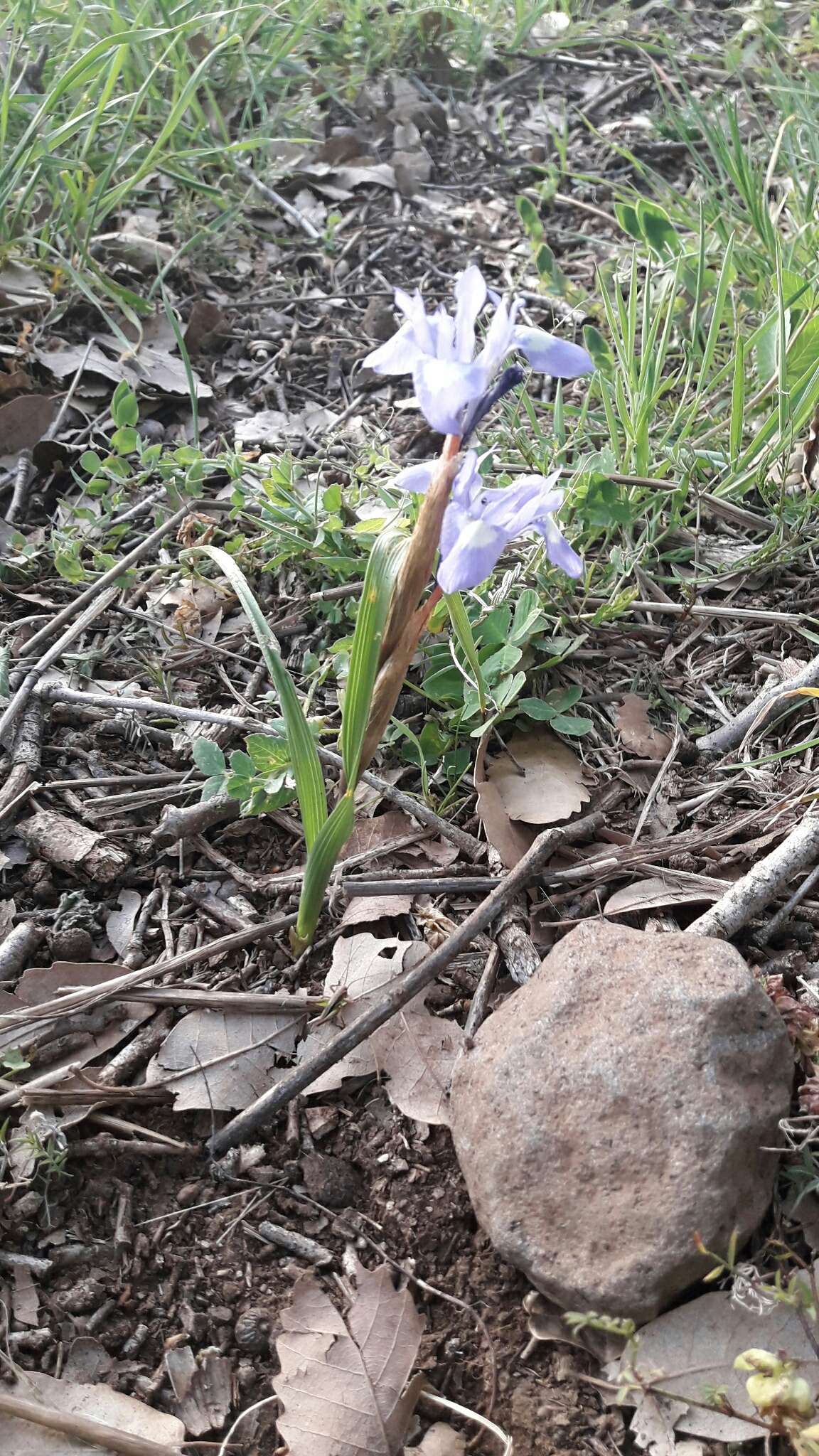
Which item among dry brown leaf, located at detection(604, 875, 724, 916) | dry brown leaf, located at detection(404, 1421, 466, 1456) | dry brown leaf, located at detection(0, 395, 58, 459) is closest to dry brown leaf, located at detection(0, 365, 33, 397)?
dry brown leaf, located at detection(0, 395, 58, 459)

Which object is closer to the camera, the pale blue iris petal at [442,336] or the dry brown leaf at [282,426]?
the pale blue iris petal at [442,336]

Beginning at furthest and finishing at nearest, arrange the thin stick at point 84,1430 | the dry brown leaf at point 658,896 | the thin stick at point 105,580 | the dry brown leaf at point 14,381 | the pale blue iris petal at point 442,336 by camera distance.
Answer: the dry brown leaf at point 14,381 < the thin stick at point 105,580 < the dry brown leaf at point 658,896 < the pale blue iris petal at point 442,336 < the thin stick at point 84,1430

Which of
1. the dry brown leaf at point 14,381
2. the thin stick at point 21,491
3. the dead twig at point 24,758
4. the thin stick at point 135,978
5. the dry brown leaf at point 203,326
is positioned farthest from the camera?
the dry brown leaf at point 203,326

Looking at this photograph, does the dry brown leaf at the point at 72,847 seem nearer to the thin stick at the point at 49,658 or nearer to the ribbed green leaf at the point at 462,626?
the thin stick at the point at 49,658

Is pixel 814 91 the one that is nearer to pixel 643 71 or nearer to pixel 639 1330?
pixel 643 71

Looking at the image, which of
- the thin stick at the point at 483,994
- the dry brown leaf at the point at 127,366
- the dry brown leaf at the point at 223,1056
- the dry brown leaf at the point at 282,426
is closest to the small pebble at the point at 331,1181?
the dry brown leaf at the point at 223,1056

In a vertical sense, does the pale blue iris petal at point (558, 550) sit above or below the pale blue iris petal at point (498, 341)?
below

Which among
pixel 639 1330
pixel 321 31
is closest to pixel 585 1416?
pixel 639 1330
